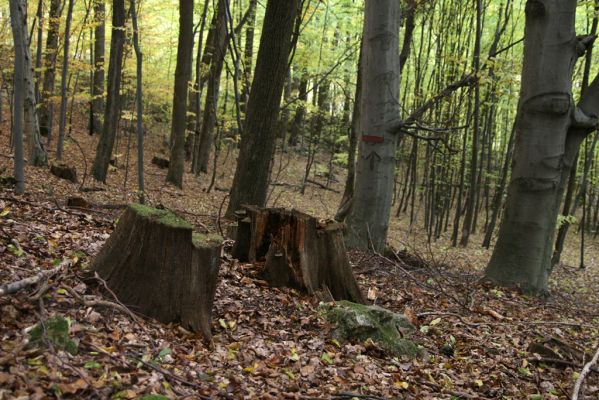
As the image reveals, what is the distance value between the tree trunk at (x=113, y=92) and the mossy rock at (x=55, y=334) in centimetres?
1047

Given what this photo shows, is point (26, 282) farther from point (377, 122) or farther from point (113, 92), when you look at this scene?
point (113, 92)

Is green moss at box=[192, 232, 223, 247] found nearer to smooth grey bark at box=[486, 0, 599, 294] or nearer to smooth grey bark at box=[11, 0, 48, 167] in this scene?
smooth grey bark at box=[486, 0, 599, 294]

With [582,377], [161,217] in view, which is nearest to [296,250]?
[161,217]

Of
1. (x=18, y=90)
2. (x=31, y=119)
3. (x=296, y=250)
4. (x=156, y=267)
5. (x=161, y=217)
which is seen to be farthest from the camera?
(x=31, y=119)

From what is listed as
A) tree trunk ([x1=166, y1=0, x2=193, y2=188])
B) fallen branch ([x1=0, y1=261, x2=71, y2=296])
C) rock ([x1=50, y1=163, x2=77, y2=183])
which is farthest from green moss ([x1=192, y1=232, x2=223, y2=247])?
tree trunk ([x1=166, y1=0, x2=193, y2=188])

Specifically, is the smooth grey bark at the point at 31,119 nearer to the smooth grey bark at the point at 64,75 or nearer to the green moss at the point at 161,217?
the smooth grey bark at the point at 64,75

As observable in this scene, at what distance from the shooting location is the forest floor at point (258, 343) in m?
2.48

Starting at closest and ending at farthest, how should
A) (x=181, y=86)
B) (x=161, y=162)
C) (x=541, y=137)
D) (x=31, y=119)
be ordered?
(x=541, y=137), (x=31, y=119), (x=181, y=86), (x=161, y=162)

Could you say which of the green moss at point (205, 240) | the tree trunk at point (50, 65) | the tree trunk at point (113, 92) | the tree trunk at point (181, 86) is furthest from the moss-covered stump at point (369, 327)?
the tree trunk at point (50, 65)

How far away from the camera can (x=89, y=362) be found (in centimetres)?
247

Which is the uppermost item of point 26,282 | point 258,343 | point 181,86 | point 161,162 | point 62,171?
point 181,86

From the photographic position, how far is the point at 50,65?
15445 mm

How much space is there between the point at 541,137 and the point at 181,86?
10.1 m

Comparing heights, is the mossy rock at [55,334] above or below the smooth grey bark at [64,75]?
below
